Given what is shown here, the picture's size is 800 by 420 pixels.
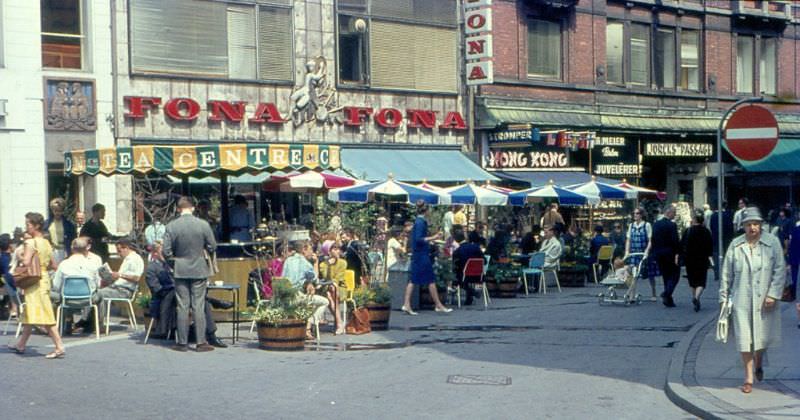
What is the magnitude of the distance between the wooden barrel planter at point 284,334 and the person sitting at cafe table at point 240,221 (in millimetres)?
7111

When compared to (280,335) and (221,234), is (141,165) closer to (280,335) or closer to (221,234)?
(221,234)

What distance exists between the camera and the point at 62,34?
926 inches

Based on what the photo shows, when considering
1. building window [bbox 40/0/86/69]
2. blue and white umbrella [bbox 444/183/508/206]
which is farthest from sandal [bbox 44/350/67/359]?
building window [bbox 40/0/86/69]

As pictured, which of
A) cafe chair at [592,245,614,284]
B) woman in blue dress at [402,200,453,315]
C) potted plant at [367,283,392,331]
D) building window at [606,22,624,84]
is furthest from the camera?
building window at [606,22,624,84]

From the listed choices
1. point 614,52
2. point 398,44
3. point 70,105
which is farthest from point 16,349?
point 614,52

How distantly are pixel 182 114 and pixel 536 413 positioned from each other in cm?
1678

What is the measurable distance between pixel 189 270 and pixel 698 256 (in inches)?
337

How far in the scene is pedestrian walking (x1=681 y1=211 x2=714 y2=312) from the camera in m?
18.1

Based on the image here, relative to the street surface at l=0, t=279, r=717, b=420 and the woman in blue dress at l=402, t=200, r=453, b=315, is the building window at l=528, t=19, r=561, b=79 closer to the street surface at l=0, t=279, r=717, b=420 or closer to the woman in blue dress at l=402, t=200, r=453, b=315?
the woman in blue dress at l=402, t=200, r=453, b=315

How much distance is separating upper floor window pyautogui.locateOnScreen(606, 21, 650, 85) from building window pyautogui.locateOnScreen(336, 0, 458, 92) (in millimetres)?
6191

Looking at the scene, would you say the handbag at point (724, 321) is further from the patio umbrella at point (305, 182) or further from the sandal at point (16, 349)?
the patio umbrella at point (305, 182)

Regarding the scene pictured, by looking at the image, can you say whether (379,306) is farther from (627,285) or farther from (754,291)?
(754,291)

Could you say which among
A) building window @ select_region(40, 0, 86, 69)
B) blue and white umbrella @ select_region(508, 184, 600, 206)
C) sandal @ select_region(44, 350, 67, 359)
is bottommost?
sandal @ select_region(44, 350, 67, 359)

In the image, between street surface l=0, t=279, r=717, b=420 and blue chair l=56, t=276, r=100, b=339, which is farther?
blue chair l=56, t=276, r=100, b=339
